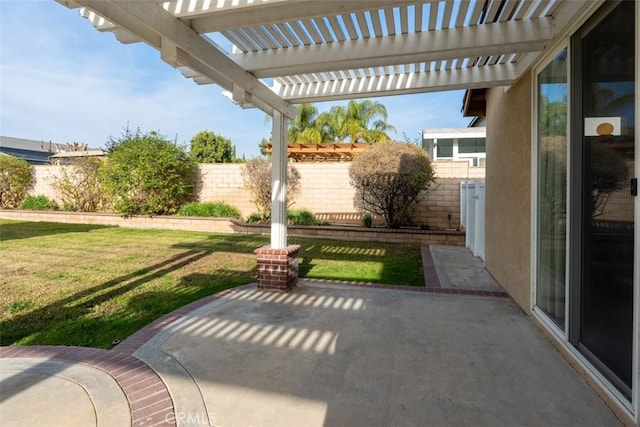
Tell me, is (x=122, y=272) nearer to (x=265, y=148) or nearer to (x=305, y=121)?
(x=265, y=148)

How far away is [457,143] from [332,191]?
427 inches

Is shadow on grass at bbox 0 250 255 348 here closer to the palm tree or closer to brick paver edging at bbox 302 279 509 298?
brick paver edging at bbox 302 279 509 298

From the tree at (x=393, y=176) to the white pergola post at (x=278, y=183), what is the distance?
19.4ft

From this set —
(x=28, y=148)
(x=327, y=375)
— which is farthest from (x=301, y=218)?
(x=28, y=148)

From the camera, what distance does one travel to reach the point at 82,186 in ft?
51.3

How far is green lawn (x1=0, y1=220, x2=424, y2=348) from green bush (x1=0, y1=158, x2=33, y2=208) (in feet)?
21.4

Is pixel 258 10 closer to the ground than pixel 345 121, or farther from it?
closer to the ground

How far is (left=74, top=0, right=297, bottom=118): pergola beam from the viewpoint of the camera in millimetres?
2711

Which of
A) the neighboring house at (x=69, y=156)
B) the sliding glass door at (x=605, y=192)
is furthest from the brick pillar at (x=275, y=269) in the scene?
the neighboring house at (x=69, y=156)

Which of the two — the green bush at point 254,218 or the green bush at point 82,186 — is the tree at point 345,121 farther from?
the green bush at point 82,186

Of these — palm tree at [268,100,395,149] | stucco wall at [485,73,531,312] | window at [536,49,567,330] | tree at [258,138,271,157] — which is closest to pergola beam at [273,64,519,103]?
stucco wall at [485,73,531,312]

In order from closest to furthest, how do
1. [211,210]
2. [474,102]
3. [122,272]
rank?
[122,272] → [474,102] → [211,210]

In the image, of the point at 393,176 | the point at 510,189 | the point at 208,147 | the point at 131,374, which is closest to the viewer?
the point at 131,374

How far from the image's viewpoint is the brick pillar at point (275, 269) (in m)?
5.48
